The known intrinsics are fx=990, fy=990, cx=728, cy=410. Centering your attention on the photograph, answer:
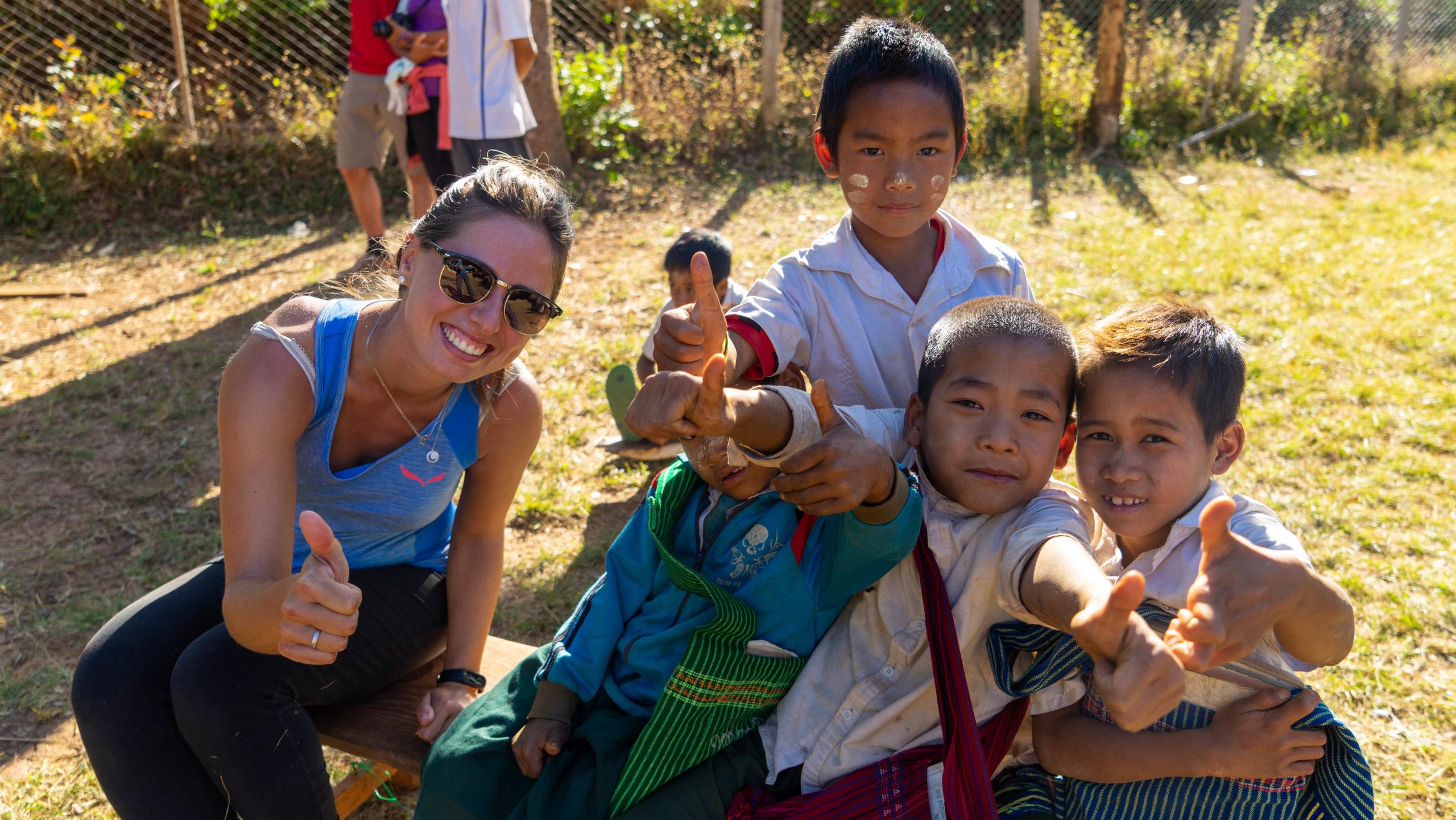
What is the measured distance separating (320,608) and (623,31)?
28.7 feet

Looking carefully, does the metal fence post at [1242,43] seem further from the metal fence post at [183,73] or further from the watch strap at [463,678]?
the watch strap at [463,678]

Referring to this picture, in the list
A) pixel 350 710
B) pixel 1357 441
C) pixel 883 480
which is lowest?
pixel 1357 441

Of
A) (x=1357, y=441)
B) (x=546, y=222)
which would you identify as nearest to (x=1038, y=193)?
(x=1357, y=441)

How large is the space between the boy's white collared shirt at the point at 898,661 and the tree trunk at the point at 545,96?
632 cm

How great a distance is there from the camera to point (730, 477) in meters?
1.95

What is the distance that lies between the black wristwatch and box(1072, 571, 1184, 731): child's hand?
1499 mm

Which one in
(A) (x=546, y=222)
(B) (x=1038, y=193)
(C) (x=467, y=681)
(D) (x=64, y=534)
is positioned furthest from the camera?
(B) (x=1038, y=193)

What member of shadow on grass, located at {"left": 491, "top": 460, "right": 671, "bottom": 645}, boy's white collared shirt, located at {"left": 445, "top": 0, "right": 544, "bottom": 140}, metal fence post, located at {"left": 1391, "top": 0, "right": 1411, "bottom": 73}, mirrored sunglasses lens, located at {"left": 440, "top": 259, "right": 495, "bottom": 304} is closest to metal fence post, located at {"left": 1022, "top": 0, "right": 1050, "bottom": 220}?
metal fence post, located at {"left": 1391, "top": 0, "right": 1411, "bottom": 73}

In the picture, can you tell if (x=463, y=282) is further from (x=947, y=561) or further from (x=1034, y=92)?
(x=1034, y=92)

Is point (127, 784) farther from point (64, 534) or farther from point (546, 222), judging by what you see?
point (64, 534)

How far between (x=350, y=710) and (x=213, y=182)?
7.01 metres

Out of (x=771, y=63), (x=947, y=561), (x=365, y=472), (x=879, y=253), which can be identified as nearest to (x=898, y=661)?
(x=947, y=561)

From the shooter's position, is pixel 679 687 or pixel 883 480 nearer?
pixel 883 480

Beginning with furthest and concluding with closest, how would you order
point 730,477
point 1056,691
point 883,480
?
point 730,477, point 1056,691, point 883,480
